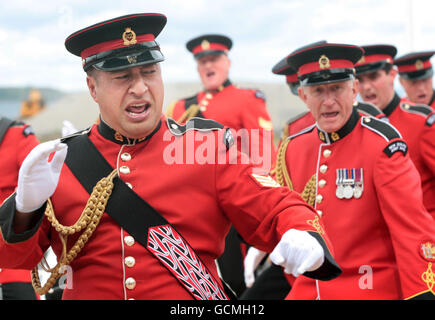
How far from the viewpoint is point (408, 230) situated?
314 cm

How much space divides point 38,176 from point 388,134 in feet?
6.26

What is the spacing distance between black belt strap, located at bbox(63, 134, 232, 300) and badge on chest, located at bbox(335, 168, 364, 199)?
1110 millimetres

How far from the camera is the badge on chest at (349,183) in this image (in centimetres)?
339

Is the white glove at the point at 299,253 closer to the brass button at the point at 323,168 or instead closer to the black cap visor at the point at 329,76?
the brass button at the point at 323,168

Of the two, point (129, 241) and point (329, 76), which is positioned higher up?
point (329, 76)

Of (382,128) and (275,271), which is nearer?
(382,128)

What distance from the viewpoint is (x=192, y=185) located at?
2.53m

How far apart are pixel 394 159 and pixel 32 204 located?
184cm

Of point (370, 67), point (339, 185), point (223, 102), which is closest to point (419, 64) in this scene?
point (370, 67)

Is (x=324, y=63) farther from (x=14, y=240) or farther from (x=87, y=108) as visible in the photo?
(x=87, y=108)

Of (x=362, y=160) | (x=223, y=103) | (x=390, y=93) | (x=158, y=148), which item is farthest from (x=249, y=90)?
(x=158, y=148)

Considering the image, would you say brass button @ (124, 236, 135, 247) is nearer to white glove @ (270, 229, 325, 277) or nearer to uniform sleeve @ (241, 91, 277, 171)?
white glove @ (270, 229, 325, 277)
